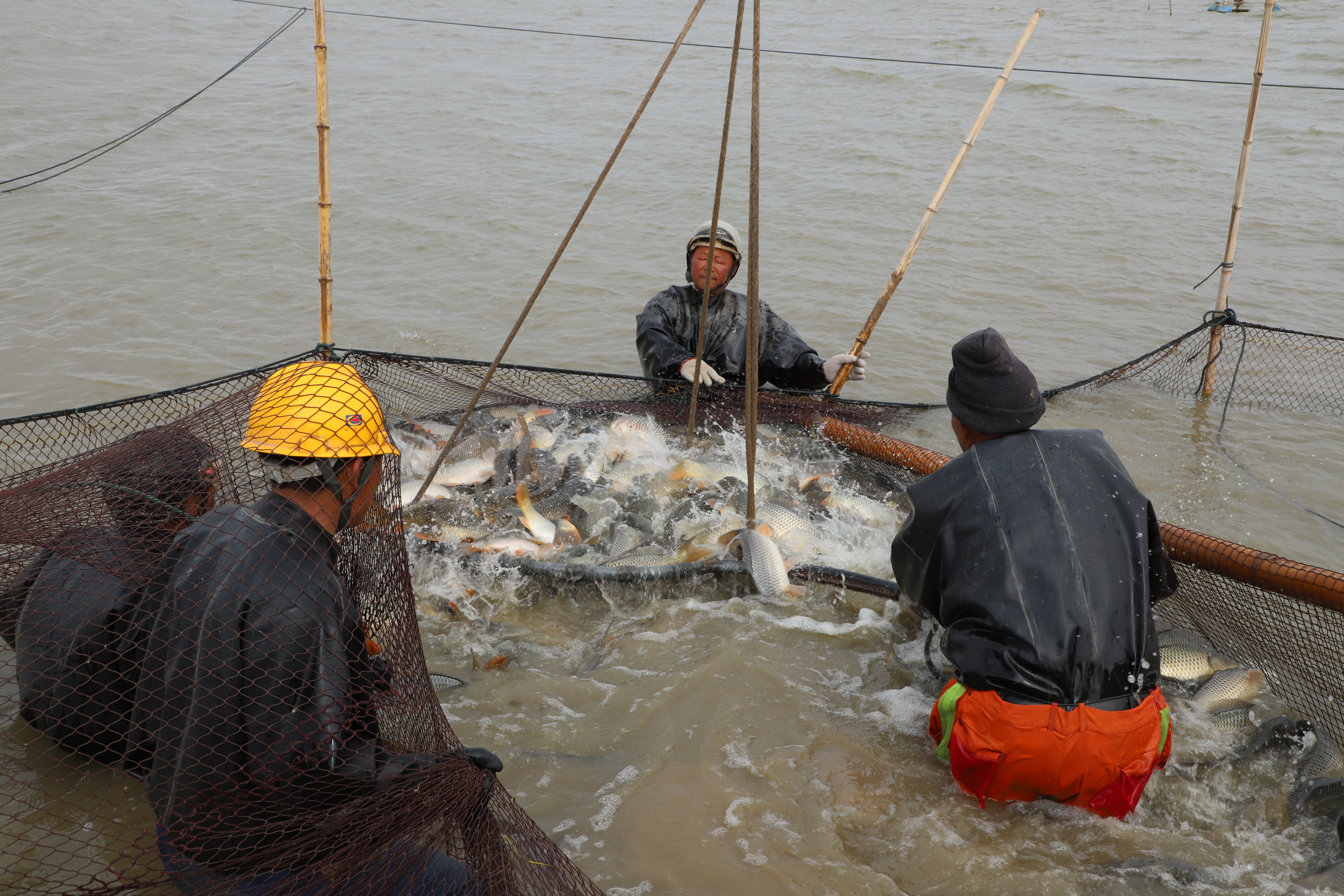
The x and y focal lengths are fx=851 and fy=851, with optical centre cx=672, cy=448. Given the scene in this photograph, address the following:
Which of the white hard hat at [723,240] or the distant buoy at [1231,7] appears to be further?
the distant buoy at [1231,7]

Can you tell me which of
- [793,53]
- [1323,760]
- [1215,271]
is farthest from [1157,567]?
[793,53]

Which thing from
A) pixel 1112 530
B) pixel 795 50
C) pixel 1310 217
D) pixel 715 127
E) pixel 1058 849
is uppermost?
pixel 795 50

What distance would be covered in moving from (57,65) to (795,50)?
52.2 feet

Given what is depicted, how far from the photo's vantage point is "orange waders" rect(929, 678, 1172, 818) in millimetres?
2654

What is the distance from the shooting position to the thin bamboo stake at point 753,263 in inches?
126

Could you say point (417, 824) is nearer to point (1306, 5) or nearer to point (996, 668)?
point (996, 668)

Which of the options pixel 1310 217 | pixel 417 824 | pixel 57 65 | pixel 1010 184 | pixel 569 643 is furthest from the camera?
pixel 57 65

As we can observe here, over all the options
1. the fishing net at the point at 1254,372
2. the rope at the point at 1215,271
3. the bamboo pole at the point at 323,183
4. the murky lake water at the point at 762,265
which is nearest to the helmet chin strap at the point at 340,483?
the murky lake water at the point at 762,265

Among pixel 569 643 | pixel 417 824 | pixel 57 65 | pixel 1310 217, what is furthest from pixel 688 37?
pixel 417 824

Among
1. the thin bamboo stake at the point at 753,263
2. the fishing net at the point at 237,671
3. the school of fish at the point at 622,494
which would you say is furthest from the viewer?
the school of fish at the point at 622,494

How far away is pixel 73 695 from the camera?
2.68 metres

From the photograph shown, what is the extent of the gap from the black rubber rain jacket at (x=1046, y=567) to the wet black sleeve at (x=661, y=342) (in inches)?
118

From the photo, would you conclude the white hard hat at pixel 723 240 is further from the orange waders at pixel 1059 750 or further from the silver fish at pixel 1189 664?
the orange waders at pixel 1059 750

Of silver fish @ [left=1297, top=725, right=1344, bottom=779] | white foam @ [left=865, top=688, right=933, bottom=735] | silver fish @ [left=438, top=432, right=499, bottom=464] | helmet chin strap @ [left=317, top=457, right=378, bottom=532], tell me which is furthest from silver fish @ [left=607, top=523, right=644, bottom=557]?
silver fish @ [left=1297, top=725, right=1344, bottom=779]
